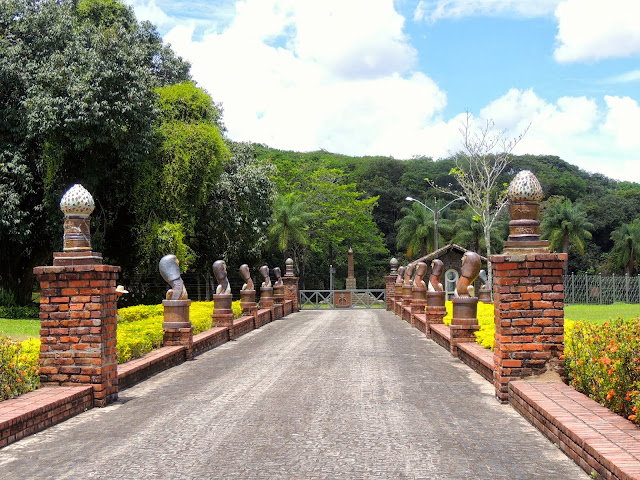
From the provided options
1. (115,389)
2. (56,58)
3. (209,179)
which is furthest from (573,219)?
(115,389)

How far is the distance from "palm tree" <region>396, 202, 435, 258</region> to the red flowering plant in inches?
1798

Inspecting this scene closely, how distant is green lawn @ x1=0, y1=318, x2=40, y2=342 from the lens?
15.7m

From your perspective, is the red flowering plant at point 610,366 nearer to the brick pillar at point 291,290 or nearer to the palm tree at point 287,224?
the brick pillar at point 291,290

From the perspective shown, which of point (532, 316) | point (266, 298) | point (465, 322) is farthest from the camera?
point (266, 298)

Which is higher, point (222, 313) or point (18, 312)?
point (222, 313)

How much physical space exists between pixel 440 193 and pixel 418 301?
4950cm

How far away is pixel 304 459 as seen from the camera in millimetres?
5004

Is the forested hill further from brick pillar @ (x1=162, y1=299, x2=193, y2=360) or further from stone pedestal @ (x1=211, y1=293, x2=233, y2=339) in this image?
brick pillar @ (x1=162, y1=299, x2=193, y2=360)

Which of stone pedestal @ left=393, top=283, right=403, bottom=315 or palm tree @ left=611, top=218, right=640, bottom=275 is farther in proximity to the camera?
palm tree @ left=611, top=218, right=640, bottom=275

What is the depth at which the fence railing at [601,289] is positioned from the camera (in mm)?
41312

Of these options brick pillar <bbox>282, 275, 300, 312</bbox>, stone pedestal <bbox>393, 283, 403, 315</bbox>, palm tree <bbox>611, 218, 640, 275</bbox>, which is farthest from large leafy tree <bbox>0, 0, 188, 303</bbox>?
palm tree <bbox>611, 218, 640, 275</bbox>

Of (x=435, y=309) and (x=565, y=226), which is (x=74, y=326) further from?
(x=565, y=226)

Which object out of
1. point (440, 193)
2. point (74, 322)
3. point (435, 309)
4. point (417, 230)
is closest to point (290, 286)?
point (435, 309)

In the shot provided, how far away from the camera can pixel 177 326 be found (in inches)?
420
